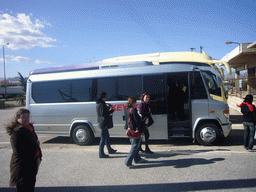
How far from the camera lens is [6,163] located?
18.8ft

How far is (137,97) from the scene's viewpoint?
7055mm

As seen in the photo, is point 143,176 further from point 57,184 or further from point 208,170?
point 57,184

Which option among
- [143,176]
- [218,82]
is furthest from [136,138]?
[218,82]

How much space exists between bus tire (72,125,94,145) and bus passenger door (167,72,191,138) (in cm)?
288

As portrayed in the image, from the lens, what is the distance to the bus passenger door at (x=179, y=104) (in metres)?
6.92

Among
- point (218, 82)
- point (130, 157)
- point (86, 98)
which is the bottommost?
point (130, 157)

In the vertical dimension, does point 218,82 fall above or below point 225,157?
above

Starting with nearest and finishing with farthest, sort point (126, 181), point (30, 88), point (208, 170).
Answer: point (126, 181)
point (208, 170)
point (30, 88)

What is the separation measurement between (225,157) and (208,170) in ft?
3.67

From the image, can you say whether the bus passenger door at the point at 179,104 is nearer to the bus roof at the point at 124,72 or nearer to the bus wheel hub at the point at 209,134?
the bus roof at the point at 124,72

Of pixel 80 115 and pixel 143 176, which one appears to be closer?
pixel 143 176

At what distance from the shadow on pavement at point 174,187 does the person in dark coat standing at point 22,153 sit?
1.32 metres

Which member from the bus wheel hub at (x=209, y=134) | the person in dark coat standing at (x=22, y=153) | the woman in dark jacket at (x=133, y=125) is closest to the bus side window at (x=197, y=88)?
the bus wheel hub at (x=209, y=134)

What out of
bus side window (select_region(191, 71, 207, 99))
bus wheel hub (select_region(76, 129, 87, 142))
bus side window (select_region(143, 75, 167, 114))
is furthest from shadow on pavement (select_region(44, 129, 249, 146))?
bus side window (select_region(191, 71, 207, 99))
